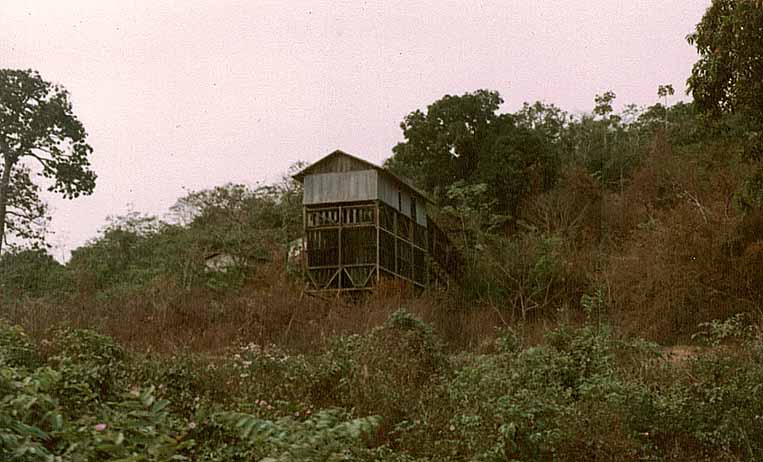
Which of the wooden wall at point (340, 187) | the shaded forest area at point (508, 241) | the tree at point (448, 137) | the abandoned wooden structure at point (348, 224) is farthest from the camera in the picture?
the tree at point (448, 137)

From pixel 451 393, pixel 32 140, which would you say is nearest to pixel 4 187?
pixel 32 140

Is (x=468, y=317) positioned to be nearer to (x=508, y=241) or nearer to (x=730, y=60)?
(x=508, y=241)

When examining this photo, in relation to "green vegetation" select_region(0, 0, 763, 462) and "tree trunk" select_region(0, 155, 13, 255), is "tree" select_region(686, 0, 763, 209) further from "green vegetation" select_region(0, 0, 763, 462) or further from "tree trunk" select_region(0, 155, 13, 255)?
"tree trunk" select_region(0, 155, 13, 255)

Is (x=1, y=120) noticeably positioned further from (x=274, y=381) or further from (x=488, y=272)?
(x=274, y=381)

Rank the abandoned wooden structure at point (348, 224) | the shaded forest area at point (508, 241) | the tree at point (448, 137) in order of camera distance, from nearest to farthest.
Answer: the shaded forest area at point (508, 241) → the abandoned wooden structure at point (348, 224) → the tree at point (448, 137)

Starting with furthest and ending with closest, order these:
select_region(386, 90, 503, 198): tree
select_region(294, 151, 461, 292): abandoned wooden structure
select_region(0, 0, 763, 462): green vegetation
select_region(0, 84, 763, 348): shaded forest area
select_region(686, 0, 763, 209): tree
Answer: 1. select_region(386, 90, 503, 198): tree
2. select_region(294, 151, 461, 292): abandoned wooden structure
3. select_region(0, 84, 763, 348): shaded forest area
4. select_region(686, 0, 763, 209): tree
5. select_region(0, 0, 763, 462): green vegetation

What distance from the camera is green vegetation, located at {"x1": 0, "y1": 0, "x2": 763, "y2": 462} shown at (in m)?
7.70

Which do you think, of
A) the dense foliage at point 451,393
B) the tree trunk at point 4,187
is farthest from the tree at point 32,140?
the dense foliage at point 451,393

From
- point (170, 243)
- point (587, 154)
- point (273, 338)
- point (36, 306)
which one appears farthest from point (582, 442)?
point (587, 154)

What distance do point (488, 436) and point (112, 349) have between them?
498cm

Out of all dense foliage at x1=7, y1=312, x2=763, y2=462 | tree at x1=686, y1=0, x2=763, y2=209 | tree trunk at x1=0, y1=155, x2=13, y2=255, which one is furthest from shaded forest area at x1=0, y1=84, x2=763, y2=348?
tree at x1=686, y1=0, x2=763, y2=209

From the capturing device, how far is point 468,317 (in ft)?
71.5

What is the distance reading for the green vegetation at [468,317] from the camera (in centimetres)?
770

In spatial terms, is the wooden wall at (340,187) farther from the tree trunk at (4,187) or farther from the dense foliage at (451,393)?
the dense foliage at (451,393)
